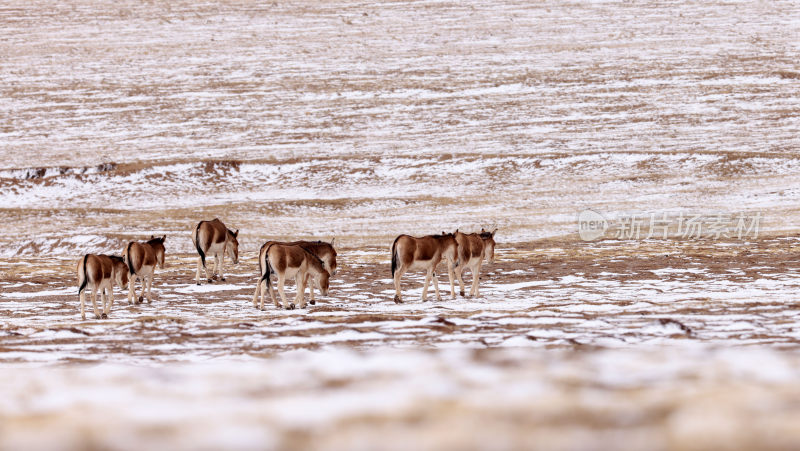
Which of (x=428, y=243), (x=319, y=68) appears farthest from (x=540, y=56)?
(x=428, y=243)

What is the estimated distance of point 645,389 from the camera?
498 centimetres

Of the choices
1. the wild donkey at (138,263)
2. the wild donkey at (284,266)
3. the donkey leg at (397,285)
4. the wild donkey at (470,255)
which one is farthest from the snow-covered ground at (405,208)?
the wild donkey at (470,255)

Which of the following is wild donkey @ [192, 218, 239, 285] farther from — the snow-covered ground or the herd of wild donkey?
the herd of wild donkey

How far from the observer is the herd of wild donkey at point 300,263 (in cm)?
1396

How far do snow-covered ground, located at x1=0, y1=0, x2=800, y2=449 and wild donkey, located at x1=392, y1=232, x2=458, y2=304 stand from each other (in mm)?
572

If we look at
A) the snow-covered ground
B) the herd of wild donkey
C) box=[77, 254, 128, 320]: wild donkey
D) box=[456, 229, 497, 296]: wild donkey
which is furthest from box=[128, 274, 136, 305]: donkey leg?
box=[456, 229, 497, 296]: wild donkey

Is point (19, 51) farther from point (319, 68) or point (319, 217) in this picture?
point (319, 217)

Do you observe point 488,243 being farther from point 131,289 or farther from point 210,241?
point 131,289

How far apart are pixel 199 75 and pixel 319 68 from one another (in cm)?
978

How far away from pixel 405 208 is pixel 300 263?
2295cm

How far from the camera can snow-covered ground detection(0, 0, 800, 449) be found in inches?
180

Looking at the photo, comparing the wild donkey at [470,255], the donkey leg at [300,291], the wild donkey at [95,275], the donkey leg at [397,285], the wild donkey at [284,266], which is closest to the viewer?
the wild donkey at [95,275]

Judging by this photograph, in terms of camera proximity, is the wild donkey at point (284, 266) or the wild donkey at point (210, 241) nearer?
the wild donkey at point (284, 266)

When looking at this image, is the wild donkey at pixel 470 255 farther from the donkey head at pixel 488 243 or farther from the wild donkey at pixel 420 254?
the donkey head at pixel 488 243
